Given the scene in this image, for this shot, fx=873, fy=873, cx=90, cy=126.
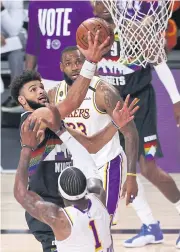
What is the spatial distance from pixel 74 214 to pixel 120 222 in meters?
3.36

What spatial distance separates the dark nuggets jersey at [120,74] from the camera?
23.9 feet

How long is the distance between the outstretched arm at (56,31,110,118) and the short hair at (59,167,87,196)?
0.95m

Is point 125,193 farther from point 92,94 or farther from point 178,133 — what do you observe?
point 178,133

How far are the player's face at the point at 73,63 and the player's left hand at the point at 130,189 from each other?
33.1 inches

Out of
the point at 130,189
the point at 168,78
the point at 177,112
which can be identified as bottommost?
the point at 130,189

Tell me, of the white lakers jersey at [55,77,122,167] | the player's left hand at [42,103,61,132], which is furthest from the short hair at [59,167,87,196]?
the white lakers jersey at [55,77,122,167]

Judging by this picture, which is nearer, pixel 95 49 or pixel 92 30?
pixel 95 49

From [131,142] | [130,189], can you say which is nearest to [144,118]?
[131,142]

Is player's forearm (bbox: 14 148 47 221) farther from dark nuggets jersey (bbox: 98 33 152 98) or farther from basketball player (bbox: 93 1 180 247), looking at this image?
dark nuggets jersey (bbox: 98 33 152 98)

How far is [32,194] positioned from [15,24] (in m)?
5.96

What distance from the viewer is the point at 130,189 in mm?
5676

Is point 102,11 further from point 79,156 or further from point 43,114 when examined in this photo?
point 79,156

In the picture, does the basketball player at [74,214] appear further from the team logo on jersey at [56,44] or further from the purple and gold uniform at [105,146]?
the team logo on jersey at [56,44]

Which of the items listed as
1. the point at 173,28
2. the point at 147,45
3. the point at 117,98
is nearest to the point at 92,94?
the point at 117,98
